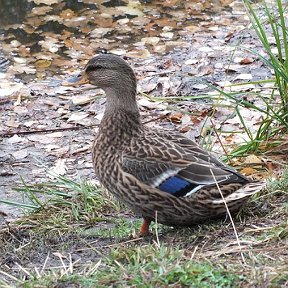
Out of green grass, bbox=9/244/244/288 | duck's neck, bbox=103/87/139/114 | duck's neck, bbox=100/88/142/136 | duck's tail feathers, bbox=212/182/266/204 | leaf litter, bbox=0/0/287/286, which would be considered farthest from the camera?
leaf litter, bbox=0/0/287/286

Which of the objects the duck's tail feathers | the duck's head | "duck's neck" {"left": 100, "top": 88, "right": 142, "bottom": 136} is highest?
the duck's head

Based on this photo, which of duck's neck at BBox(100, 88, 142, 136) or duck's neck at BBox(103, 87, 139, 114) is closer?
duck's neck at BBox(100, 88, 142, 136)

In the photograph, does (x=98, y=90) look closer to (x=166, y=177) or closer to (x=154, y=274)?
(x=166, y=177)

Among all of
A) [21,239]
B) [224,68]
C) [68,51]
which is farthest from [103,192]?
[68,51]

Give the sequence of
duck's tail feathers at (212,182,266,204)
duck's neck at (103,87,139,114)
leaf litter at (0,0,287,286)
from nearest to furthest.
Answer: duck's tail feathers at (212,182,266,204), duck's neck at (103,87,139,114), leaf litter at (0,0,287,286)

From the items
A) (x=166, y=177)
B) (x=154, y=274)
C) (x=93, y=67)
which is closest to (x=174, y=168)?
(x=166, y=177)

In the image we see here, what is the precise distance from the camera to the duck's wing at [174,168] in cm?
481

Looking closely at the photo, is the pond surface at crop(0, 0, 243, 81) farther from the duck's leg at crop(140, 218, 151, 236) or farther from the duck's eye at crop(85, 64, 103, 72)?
the duck's leg at crop(140, 218, 151, 236)

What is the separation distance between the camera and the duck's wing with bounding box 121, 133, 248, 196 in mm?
4812

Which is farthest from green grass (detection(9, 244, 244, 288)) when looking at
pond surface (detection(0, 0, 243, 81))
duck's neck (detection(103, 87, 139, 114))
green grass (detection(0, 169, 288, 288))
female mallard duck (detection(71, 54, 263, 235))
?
pond surface (detection(0, 0, 243, 81))

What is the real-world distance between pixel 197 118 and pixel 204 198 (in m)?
2.91

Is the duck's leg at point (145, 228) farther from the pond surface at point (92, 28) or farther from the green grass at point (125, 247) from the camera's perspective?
the pond surface at point (92, 28)

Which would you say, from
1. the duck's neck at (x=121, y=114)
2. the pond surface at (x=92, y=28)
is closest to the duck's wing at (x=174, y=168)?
the duck's neck at (x=121, y=114)

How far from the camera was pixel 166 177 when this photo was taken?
191 inches
